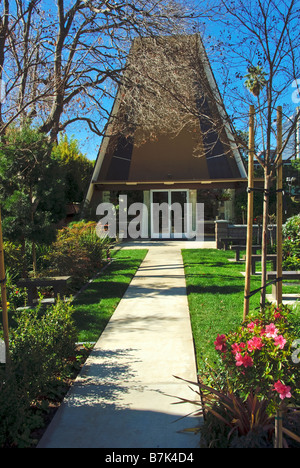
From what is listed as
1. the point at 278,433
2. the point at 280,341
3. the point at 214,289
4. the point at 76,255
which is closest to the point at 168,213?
the point at 76,255

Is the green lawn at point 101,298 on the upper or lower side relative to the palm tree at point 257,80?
lower

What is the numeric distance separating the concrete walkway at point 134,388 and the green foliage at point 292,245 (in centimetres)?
358

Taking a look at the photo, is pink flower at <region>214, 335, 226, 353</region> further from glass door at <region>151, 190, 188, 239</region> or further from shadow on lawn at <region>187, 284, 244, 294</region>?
glass door at <region>151, 190, 188, 239</region>

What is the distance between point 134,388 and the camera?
4.25m

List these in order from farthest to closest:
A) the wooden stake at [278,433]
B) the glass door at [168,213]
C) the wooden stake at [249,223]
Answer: the glass door at [168,213]
the wooden stake at [249,223]
the wooden stake at [278,433]

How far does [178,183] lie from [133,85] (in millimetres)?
10415

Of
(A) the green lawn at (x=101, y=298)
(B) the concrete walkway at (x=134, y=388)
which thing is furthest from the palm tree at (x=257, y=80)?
(A) the green lawn at (x=101, y=298)

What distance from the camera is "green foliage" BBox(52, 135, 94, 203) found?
2083cm

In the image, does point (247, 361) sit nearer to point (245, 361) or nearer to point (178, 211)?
point (245, 361)

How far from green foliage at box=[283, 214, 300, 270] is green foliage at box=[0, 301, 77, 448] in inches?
253

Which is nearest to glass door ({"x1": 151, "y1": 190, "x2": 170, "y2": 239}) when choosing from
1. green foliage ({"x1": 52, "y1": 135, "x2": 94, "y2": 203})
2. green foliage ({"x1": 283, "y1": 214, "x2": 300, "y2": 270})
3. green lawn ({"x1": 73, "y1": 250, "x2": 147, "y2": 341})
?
green foliage ({"x1": 52, "y1": 135, "x2": 94, "y2": 203})

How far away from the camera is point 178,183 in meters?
20.8

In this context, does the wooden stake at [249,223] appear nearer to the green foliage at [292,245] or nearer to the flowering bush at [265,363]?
the flowering bush at [265,363]

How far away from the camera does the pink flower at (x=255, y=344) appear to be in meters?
3.17
